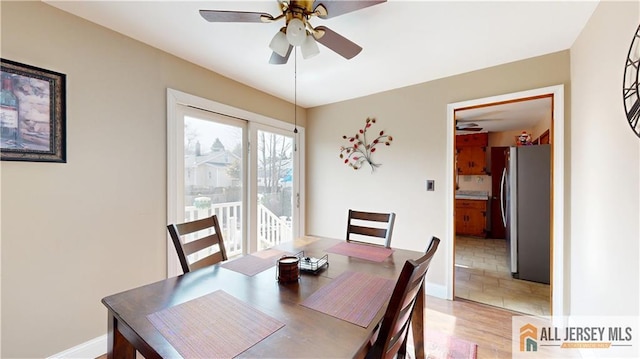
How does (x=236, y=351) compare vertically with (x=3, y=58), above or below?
below

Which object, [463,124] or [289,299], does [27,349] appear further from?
[463,124]

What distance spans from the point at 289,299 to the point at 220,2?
5.82ft

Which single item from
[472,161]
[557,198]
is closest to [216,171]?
[557,198]

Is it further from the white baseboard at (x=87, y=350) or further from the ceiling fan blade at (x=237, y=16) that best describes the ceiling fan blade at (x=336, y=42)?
the white baseboard at (x=87, y=350)

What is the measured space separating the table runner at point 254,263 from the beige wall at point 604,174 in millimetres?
1825

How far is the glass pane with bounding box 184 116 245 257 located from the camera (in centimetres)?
246

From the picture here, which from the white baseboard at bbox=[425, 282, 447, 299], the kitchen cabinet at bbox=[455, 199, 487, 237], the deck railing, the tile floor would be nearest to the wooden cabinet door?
the kitchen cabinet at bbox=[455, 199, 487, 237]

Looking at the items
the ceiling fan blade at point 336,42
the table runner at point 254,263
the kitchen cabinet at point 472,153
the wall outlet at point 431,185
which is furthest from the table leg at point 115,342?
the kitchen cabinet at point 472,153

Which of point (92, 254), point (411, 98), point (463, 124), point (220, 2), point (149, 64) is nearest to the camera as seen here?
point (220, 2)

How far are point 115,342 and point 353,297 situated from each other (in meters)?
1.03

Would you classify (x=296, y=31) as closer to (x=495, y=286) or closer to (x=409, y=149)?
(x=409, y=149)

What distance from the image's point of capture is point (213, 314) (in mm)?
992

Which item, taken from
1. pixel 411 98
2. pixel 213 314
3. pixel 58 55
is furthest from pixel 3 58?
pixel 411 98

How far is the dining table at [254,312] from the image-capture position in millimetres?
815
